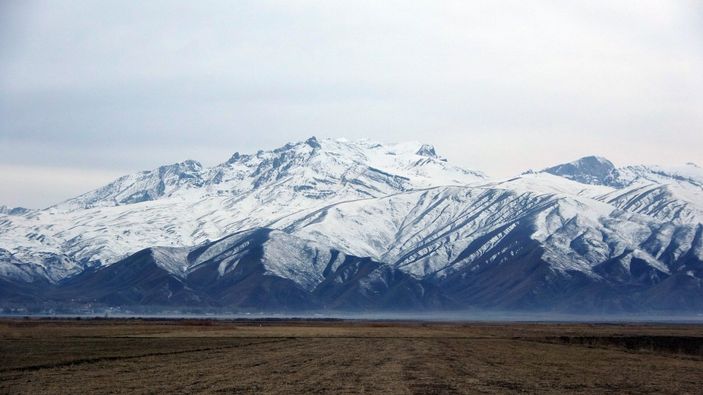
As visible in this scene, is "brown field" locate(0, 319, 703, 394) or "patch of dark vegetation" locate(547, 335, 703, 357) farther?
"patch of dark vegetation" locate(547, 335, 703, 357)

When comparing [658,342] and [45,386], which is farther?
[658,342]

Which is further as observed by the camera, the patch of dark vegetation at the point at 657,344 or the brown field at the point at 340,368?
the patch of dark vegetation at the point at 657,344

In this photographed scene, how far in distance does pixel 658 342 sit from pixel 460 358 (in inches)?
1688

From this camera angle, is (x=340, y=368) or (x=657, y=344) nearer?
(x=340, y=368)

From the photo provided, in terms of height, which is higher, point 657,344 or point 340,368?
point 657,344

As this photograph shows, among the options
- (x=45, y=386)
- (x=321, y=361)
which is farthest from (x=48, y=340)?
(x=45, y=386)

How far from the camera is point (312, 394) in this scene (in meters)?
51.8

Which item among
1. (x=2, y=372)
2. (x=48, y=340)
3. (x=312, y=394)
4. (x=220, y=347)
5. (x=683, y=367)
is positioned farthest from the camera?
(x=48, y=340)

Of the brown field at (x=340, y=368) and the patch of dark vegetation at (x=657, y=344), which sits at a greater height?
the patch of dark vegetation at (x=657, y=344)

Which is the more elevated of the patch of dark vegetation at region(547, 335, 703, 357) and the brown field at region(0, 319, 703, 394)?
the patch of dark vegetation at region(547, 335, 703, 357)

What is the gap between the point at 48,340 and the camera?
106 meters

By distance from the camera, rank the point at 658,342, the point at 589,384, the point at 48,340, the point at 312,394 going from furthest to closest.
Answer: the point at 658,342 → the point at 48,340 → the point at 589,384 → the point at 312,394

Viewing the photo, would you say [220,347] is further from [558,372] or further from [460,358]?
[558,372]

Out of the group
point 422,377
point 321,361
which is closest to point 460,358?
point 321,361
